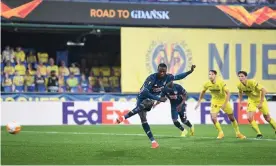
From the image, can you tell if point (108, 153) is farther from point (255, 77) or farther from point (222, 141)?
point (255, 77)

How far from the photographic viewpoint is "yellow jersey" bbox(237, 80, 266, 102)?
68.4 ft

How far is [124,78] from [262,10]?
727cm

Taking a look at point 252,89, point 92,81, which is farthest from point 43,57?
point 252,89

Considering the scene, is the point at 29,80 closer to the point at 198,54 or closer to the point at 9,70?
the point at 9,70

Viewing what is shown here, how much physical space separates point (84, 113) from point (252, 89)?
10.2m

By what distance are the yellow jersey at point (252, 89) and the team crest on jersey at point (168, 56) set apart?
9.49 m

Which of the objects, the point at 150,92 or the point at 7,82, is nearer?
the point at 150,92

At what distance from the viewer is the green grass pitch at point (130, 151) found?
13.5 m

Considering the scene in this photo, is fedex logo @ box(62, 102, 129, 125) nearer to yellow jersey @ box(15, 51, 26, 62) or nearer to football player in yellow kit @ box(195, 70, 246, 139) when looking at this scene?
yellow jersey @ box(15, 51, 26, 62)

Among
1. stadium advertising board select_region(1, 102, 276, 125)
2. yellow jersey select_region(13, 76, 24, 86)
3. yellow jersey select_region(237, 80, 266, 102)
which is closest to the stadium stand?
yellow jersey select_region(13, 76, 24, 86)

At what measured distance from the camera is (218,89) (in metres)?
20.7

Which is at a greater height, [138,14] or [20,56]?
[138,14]

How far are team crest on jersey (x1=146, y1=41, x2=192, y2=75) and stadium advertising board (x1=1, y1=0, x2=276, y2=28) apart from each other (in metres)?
0.96

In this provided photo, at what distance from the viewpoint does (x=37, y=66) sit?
3094cm
